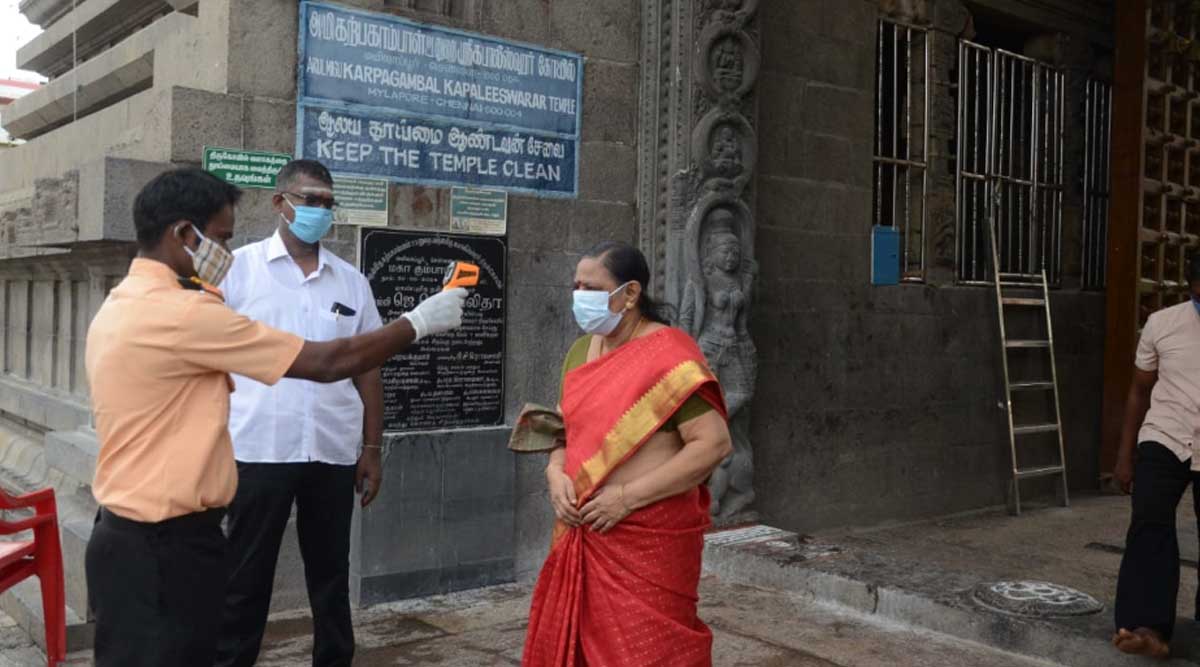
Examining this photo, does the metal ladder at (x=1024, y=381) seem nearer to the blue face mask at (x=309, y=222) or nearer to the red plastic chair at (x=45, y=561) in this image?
the blue face mask at (x=309, y=222)

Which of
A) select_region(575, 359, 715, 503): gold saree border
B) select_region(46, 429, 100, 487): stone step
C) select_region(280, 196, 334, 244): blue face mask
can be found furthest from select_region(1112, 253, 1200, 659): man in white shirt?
select_region(46, 429, 100, 487): stone step

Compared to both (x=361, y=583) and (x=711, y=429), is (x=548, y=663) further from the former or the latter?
(x=361, y=583)

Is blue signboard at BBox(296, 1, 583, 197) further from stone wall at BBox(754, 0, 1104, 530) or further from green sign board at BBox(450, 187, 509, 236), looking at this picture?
stone wall at BBox(754, 0, 1104, 530)

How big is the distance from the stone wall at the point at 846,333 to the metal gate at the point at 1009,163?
261mm

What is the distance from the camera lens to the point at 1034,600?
463cm

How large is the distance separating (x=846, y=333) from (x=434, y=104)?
305 centimetres

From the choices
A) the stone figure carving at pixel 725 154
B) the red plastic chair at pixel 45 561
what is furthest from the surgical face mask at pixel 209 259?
the stone figure carving at pixel 725 154

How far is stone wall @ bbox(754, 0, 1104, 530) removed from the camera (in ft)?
21.4

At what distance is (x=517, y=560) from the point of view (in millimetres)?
5574

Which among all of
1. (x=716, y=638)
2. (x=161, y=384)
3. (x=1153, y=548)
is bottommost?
(x=716, y=638)

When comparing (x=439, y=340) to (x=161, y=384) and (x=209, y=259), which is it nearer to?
(x=209, y=259)

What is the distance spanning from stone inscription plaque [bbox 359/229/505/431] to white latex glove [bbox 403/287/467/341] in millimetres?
1975

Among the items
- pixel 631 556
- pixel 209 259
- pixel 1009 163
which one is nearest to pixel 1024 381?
pixel 1009 163

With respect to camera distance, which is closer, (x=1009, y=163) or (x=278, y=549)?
(x=278, y=549)
